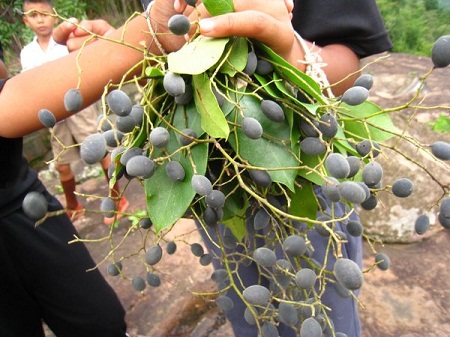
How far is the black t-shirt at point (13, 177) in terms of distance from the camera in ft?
2.54

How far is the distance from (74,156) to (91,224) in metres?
0.37

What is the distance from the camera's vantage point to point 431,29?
430 centimetres

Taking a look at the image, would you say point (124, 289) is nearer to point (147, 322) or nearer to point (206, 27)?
point (147, 322)

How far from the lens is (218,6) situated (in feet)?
1.43

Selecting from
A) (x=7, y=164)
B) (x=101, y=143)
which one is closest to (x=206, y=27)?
(x=101, y=143)

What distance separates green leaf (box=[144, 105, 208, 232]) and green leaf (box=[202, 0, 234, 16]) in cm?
10

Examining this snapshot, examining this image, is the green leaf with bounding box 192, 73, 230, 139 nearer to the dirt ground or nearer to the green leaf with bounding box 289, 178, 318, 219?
the green leaf with bounding box 289, 178, 318, 219

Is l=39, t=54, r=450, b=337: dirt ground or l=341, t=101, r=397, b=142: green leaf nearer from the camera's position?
l=341, t=101, r=397, b=142: green leaf

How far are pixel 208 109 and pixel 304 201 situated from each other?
6.5 inches

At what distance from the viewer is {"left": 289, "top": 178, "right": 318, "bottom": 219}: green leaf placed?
1.61ft

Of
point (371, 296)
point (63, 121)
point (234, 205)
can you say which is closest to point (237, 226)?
point (234, 205)

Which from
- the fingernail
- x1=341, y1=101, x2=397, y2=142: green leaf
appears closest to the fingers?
the fingernail

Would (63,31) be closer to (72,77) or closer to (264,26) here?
(72,77)

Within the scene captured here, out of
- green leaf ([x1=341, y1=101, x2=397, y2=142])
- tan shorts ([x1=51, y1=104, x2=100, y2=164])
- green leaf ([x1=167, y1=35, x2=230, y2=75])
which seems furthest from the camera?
tan shorts ([x1=51, y1=104, x2=100, y2=164])
